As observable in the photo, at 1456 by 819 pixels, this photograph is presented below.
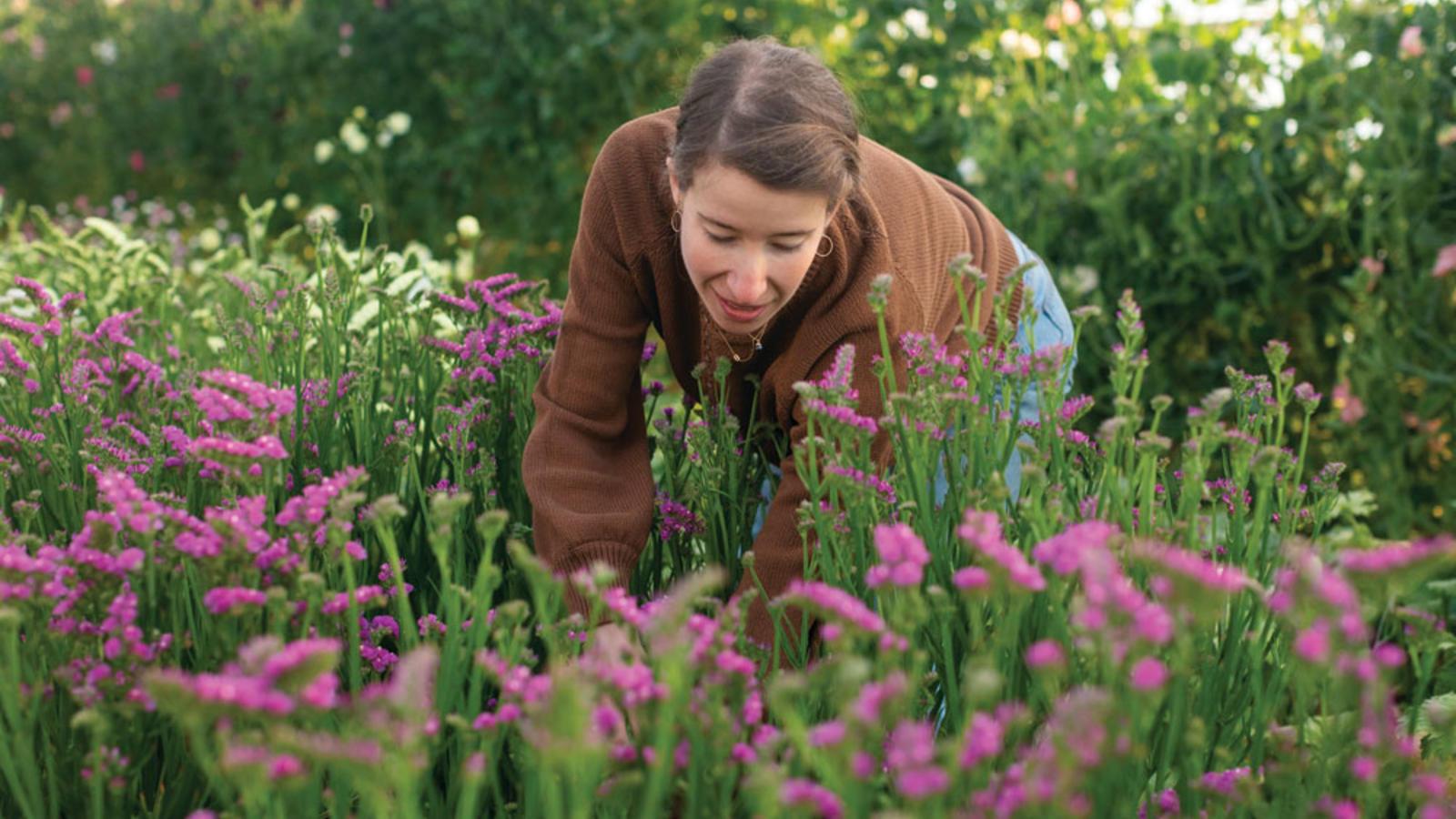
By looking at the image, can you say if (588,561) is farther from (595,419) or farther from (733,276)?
(733,276)

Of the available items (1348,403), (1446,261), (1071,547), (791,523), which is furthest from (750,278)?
(1348,403)

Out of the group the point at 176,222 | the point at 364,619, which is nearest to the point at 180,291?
the point at 364,619

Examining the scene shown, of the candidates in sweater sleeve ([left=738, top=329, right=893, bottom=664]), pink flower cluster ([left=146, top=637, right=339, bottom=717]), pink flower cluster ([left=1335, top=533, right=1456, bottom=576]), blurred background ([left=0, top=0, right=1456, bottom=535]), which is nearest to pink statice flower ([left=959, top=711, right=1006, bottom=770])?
pink flower cluster ([left=1335, top=533, right=1456, bottom=576])

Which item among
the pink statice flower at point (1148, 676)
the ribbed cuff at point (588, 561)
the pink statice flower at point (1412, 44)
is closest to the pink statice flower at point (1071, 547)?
the pink statice flower at point (1148, 676)

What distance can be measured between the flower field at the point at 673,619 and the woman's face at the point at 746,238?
0.14 metres

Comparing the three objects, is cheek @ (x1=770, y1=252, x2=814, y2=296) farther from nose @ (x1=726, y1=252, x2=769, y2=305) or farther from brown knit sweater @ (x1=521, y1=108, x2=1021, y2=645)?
brown knit sweater @ (x1=521, y1=108, x2=1021, y2=645)

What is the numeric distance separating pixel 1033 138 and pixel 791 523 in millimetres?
2623

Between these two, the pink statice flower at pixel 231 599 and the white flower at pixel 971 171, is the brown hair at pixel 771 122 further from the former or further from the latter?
the white flower at pixel 971 171

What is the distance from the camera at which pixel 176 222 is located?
7.27m

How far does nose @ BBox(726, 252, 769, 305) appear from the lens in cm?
196

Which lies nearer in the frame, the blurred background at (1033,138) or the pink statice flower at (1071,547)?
the pink statice flower at (1071,547)

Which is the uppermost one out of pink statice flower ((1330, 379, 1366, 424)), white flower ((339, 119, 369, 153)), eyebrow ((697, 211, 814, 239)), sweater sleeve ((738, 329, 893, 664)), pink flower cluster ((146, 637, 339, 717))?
eyebrow ((697, 211, 814, 239))

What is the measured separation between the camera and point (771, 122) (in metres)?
2.01

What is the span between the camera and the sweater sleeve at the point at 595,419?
2.18m
